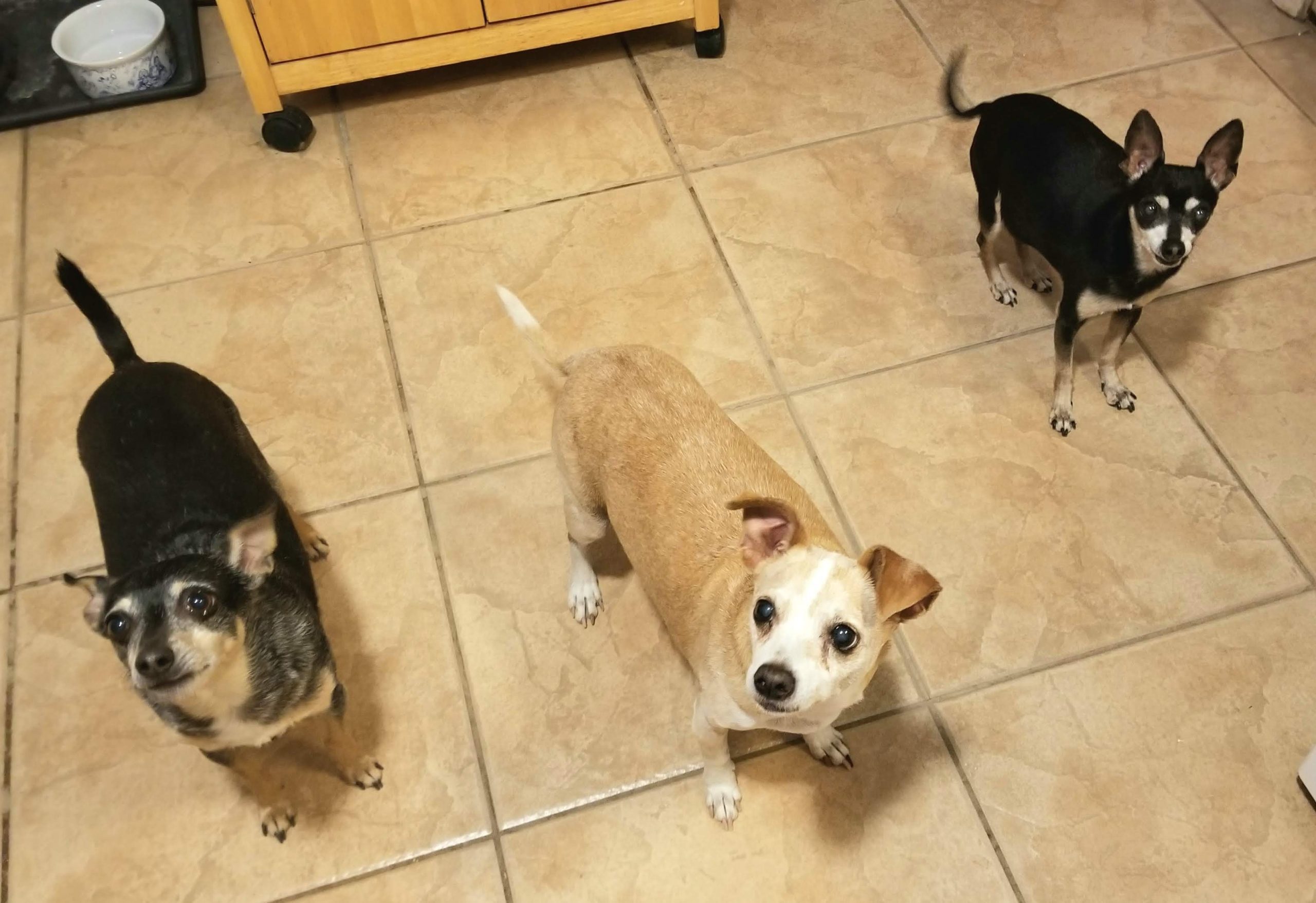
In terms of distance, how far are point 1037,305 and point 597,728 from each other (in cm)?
151

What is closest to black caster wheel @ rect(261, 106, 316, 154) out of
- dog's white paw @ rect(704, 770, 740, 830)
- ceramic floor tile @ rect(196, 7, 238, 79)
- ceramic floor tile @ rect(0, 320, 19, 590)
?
ceramic floor tile @ rect(196, 7, 238, 79)

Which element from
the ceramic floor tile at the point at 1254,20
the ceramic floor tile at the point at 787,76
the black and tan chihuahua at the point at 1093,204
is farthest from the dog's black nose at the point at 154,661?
the ceramic floor tile at the point at 1254,20

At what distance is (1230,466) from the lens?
2219 mm

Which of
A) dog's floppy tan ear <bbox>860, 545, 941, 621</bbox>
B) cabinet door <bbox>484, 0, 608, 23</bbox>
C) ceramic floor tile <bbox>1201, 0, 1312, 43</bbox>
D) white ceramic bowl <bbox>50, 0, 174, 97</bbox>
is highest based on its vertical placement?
dog's floppy tan ear <bbox>860, 545, 941, 621</bbox>

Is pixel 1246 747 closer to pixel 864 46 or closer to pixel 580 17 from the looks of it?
pixel 864 46

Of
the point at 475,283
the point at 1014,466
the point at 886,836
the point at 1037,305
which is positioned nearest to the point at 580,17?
the point at 475,283

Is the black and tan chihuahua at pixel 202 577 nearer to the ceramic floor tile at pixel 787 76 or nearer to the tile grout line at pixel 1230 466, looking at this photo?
the ceramic floor tile at pixel 787 76

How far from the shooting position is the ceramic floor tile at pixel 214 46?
122 inches

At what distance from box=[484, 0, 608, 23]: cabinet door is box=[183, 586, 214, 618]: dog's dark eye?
1911mm

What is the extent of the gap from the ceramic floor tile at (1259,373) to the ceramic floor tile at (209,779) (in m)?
1.75

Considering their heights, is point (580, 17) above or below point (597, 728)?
above

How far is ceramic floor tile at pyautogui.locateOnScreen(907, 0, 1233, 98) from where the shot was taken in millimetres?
2961

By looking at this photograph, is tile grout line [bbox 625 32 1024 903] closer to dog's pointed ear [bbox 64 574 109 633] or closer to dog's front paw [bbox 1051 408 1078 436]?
dog's front paw [bbox 1051 408 1078 436]

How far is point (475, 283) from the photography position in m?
2.60
